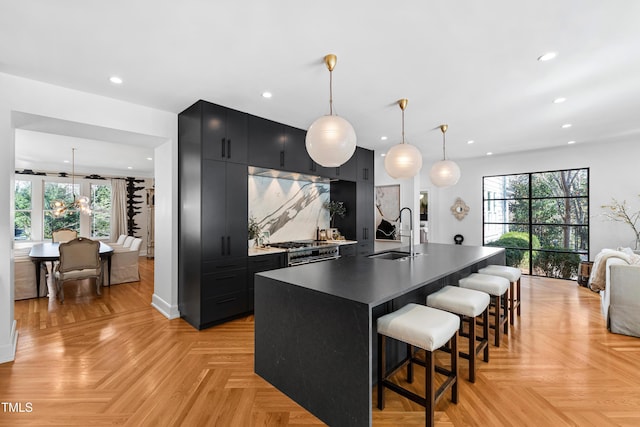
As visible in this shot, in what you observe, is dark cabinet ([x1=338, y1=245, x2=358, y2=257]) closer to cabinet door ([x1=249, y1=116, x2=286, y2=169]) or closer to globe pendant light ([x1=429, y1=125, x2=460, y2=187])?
cabinet door ([x1=249, y1=116, x2=286, y2=169])

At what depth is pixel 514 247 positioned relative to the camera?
616 centimetres

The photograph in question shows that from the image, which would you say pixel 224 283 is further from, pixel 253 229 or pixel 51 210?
pixel 51 210

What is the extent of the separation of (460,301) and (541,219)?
5.27 m

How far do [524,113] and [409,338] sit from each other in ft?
11.4

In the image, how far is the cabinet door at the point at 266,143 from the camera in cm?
361

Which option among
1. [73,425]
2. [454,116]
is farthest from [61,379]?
[454,116]

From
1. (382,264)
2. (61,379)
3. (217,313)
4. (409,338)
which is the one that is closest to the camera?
(409,338)

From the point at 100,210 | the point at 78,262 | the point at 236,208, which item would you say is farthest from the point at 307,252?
the point at 100,210

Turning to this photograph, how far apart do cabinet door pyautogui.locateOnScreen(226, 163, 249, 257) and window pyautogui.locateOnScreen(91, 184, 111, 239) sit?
6.32 meters

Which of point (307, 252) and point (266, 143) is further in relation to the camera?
point (307, 252)

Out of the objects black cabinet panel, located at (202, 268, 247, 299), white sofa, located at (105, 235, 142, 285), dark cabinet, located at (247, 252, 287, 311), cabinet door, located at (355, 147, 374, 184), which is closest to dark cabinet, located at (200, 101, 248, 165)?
dark cabinet, located at (247, 252, 287, 311)

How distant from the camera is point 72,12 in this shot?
1.75 meters

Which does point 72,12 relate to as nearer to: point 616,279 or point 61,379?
point 61,379

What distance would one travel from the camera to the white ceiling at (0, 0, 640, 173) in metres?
1.73
